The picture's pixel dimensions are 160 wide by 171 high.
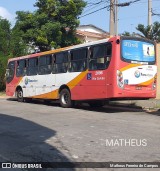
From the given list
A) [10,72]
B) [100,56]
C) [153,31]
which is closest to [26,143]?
[100,56]

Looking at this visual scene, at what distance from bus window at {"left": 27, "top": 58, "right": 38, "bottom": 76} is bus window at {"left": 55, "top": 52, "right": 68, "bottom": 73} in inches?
83.1

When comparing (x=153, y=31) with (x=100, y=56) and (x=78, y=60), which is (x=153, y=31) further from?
(x=100, y=56)

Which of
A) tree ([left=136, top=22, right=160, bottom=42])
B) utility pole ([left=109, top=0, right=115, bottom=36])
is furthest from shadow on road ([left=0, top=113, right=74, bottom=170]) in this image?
tree ([left=136, top=22, right=160, bottom=42])

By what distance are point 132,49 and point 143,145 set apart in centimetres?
690

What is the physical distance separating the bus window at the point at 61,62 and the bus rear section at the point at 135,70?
352 centimetres

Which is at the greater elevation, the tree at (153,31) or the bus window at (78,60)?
the tree at (153,31)

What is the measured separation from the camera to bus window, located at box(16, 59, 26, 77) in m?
20.9

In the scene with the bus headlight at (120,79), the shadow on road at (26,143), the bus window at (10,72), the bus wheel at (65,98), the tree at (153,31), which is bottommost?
the shadow on road at (26,143)

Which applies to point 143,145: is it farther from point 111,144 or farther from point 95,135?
point 95,135

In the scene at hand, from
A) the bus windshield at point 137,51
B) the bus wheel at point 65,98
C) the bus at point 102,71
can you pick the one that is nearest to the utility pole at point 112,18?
the bus at point 102,71

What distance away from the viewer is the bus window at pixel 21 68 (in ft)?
68.4

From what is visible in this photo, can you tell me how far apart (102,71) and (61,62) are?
10.8 feet

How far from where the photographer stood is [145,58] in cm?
1499

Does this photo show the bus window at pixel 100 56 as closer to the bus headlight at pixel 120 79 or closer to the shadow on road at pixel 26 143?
the bus headlight at pixel 120 79
